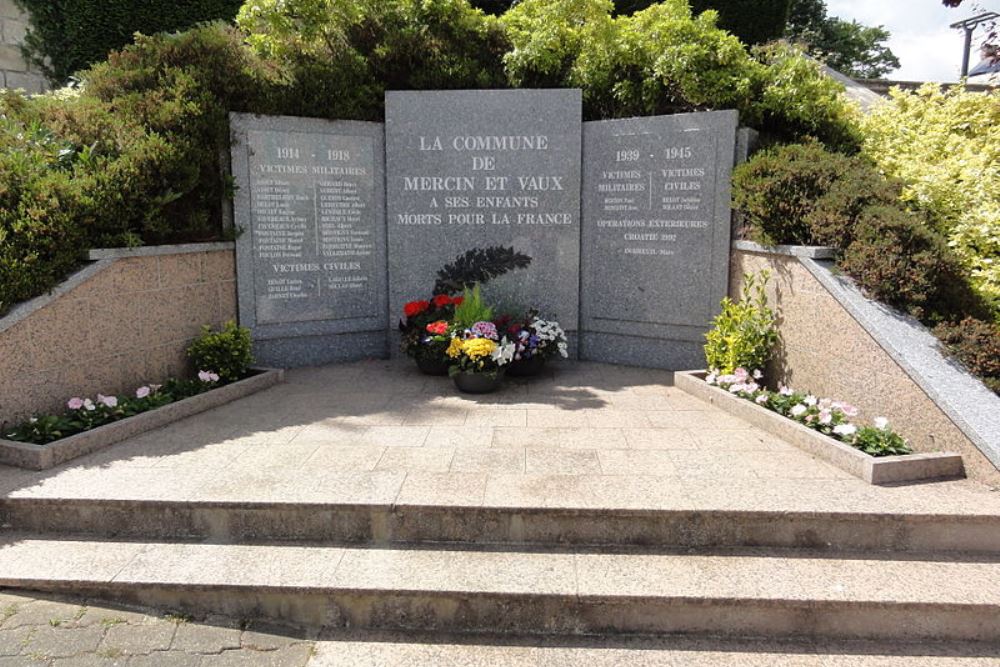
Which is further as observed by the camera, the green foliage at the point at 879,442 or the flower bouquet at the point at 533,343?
the flower bouquet at the point at 533,343

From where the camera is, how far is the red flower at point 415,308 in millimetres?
6711

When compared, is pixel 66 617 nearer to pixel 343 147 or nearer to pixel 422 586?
pixel 422 586

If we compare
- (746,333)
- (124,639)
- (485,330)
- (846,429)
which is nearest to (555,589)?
(124,639)

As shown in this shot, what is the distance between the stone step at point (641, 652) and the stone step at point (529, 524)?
1.87 ft

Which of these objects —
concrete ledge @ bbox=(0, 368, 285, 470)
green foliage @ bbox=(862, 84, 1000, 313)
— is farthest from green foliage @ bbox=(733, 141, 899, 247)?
concrete ledge @ bbox=(0, 368, 285, 470)

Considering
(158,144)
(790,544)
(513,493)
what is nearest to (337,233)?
(158,144)

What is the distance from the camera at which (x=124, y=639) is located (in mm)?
3205

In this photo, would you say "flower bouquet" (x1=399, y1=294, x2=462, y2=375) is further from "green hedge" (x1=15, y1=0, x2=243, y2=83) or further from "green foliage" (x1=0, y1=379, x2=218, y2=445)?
"green hedge" (x1=15, y1=0, x2=243, y2=83)

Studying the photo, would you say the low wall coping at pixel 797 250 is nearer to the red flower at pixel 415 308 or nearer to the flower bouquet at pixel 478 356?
the flower bouquet at pixel 478 356

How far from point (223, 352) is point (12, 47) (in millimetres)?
9526

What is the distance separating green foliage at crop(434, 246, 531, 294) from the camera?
23.8 ft

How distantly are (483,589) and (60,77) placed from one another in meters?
12.6

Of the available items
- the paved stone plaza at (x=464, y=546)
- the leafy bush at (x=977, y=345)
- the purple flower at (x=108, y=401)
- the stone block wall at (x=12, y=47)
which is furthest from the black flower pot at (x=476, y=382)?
the stone block wall at (x=12, y=47)

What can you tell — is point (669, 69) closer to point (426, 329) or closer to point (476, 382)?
point (426, 329)
